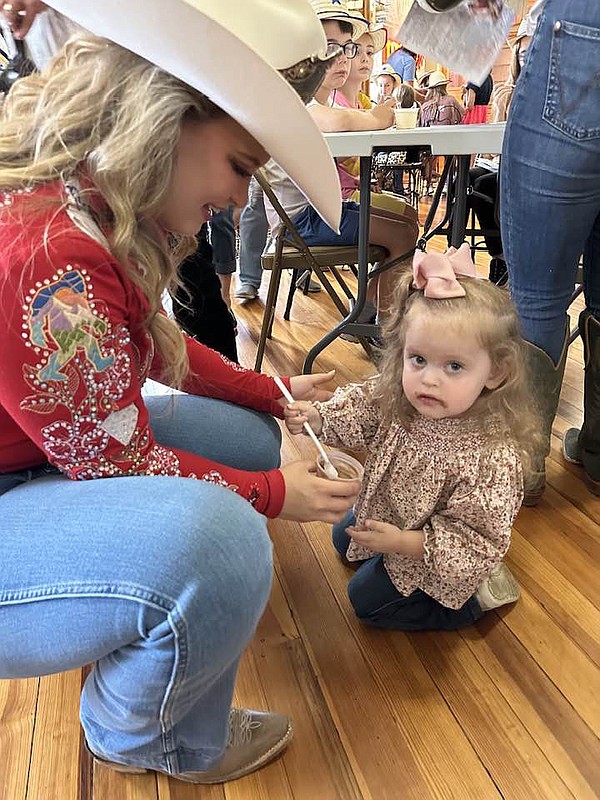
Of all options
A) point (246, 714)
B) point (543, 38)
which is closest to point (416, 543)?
point (246, 714)

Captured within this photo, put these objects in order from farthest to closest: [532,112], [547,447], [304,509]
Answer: [547,447]
[532,112]
[304,509]

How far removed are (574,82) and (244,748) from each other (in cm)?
109

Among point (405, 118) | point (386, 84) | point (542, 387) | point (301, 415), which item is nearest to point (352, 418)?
point (301, 415)

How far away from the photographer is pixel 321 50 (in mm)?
635

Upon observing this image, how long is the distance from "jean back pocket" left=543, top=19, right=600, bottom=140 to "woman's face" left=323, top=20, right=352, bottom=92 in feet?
3.51

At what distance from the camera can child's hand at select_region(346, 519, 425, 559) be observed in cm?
91

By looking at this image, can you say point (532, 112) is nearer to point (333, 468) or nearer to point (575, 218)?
point (575, 218)

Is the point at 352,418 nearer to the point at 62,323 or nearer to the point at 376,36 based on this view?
the point at 62,323

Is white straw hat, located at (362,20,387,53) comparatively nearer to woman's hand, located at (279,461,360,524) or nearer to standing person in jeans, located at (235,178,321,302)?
standing person in jeans, located at (235,178,321,302)

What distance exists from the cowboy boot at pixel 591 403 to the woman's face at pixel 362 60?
5.28 ft

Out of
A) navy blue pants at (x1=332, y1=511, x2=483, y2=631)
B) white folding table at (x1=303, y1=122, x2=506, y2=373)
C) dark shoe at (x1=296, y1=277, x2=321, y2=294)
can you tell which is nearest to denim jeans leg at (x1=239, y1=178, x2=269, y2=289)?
dark shoe at (x1=296, y1=277, x2=321, y2=294)

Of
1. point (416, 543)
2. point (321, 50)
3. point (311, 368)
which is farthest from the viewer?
point (311, 368)

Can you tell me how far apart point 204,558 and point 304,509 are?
202mm

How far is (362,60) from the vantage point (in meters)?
2.52
